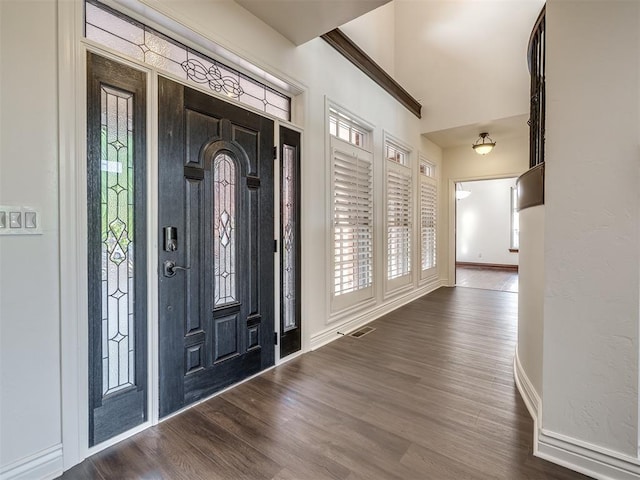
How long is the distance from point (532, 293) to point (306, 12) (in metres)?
2.56

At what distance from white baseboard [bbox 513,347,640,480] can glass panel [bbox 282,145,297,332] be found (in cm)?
189

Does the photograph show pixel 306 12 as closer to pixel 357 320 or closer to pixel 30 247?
pixel 30 247

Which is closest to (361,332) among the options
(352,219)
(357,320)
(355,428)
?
(357,320)

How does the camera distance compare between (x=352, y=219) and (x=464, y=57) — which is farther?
(x=464, y=57)

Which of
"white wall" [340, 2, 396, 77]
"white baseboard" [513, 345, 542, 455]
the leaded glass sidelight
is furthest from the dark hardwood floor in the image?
"white wall" [340, 2, 396, 77]

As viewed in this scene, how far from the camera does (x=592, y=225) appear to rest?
1454 millimetres

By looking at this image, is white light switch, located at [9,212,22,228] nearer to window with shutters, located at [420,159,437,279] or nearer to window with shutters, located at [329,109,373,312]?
window with shutters, located at [329,109,373,312]

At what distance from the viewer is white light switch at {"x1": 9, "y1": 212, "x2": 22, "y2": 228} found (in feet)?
4.43

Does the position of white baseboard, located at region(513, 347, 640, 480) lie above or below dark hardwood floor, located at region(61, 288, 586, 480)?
above

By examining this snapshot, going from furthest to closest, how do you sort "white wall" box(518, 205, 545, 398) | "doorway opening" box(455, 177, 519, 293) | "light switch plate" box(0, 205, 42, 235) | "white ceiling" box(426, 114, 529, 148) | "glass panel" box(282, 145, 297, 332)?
"doorway opening" box(455, 177, 519, 293) < "white ceiling" box(426, 114, 529, 148) < "glass panel" box(282, 145, 297, 332) < "white wall" box(518, 205, 545, 398) < "light switch plate" box(0, 205, 42, 235)

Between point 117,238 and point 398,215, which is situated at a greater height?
point 398,215

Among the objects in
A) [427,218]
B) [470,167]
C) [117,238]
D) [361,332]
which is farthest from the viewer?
[470,167]

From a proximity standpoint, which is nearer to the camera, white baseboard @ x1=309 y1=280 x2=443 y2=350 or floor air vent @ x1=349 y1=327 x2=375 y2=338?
white baseboard @ x1=309 y1=280 x2=443 y2=350

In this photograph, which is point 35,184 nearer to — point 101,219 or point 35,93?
point 101,219
